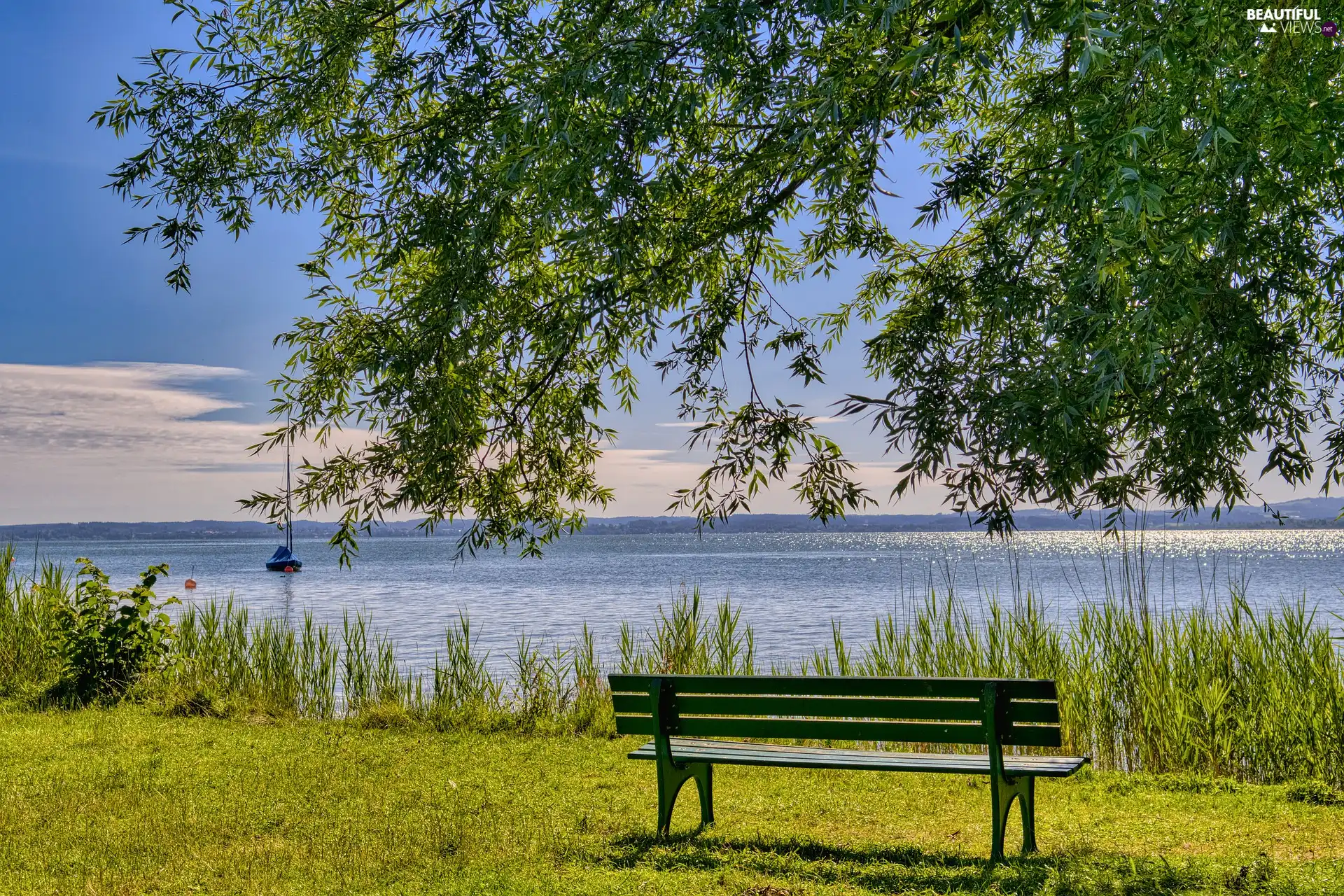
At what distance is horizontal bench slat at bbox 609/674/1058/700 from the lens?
441 centimetres

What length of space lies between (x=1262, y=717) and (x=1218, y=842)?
203 centimetres

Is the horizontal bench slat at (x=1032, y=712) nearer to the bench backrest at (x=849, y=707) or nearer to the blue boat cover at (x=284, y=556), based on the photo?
the bench backrest at (x=849, y=707)

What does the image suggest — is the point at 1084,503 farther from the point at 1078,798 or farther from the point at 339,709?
the point at 339,709

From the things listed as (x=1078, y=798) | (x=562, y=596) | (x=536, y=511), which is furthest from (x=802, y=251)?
(x=562, y=596)

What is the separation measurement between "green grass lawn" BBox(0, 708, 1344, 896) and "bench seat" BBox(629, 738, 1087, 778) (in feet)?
1.39

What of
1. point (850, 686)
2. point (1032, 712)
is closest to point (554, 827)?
point (850, 686)

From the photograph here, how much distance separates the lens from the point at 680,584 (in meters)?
34.2

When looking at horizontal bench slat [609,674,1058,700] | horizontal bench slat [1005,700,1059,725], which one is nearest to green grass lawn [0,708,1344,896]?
horizontal bench slat [1005,700,1059,725]

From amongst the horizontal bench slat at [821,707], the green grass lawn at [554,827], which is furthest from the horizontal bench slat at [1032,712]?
the green grass lawn at [554,827]

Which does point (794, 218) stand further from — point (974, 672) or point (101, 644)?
point (101, 644)

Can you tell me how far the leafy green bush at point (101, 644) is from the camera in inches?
364

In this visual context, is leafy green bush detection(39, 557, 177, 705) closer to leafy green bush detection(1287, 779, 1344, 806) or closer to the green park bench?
the green park bench

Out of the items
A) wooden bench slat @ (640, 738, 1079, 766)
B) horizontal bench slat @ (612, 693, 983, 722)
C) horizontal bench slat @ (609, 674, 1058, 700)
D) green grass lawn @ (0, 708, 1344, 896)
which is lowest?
green grass lawn @ (0, 708, 1344, 896)

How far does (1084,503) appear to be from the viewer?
509 cm
